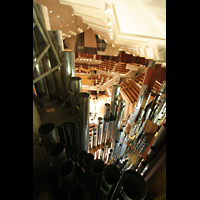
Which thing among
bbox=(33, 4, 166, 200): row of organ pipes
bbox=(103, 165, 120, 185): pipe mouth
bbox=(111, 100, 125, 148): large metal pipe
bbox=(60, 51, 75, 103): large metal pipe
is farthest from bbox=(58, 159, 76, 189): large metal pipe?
bbox=(111, 100, 125, 148): large metal pipe

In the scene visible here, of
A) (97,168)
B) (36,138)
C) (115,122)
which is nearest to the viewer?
(97,168)

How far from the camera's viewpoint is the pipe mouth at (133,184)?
0.84 meters

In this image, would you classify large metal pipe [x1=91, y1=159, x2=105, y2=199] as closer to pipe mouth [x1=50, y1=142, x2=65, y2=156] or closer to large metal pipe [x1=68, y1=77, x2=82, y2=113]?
pipe mouth [x1=50, y1=142, x2=65, y2=156]

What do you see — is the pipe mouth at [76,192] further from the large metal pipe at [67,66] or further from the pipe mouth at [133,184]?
the large metal pipe at [67,66]

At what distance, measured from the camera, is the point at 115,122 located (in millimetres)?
2818

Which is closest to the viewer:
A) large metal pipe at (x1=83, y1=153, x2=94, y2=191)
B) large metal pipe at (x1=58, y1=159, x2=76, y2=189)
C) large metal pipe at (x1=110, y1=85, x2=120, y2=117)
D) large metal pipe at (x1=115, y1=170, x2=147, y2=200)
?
large metal pipe at (x1=115, y1=170, x2=147, y2=200)

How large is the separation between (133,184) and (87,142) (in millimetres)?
1539

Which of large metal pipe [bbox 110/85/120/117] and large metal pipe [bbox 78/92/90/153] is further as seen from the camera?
large metal pipe [bbox 110/85/120/117]

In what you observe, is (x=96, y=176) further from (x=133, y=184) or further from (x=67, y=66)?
(x=67, y=66)

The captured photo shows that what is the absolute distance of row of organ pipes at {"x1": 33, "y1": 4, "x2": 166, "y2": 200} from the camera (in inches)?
37.6

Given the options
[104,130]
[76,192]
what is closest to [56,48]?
[76,192]
